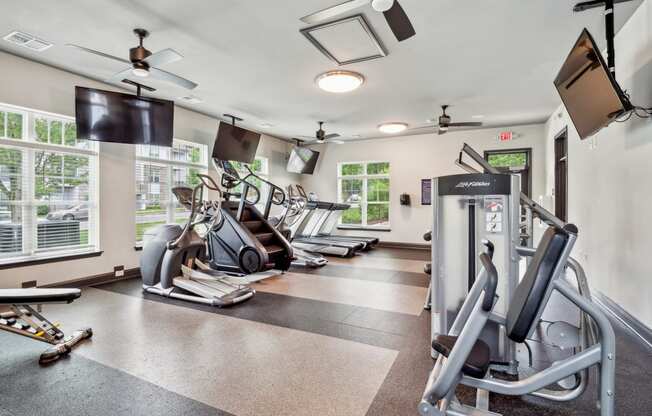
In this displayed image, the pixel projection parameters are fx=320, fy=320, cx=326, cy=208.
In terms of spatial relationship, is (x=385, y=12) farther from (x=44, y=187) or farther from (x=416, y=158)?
(x=416, y=158)

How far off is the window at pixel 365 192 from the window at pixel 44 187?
20.9 feet

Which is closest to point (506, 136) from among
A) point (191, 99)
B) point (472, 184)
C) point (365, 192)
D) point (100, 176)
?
point (365, 192)

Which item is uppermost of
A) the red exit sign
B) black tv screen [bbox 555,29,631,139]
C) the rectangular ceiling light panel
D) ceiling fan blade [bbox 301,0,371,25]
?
the rectangular ceiling light panel

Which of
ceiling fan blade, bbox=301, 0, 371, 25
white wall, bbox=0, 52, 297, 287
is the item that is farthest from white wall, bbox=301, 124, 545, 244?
ceiling fan blade, bbox=301, 0, 371, 25

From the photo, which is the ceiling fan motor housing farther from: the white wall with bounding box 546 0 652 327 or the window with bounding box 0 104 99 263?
the white wall with bounding box 546 0 652 327

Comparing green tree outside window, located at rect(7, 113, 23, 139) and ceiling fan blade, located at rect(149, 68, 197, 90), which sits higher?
ceiling fan blade, located at rect(149, 68, 197, 90)

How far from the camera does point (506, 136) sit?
303 inches

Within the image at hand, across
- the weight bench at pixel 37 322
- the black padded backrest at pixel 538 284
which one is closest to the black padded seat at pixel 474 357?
the black padded backrest at pixel 538 284

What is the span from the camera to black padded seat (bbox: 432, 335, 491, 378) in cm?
153

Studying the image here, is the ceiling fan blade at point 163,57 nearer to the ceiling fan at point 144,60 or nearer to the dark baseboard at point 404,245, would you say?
the ceiling fan at point 144,60

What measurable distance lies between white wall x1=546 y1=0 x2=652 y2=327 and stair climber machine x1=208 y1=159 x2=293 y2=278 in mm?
3920

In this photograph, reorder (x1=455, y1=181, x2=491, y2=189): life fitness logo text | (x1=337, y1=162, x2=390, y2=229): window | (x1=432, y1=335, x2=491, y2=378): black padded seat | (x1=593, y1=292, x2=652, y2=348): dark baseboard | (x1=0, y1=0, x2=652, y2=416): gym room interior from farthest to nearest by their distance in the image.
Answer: (x1=337, y1=162, x2=390, y2=229): window < (x1=593, y1=292, x2=652, y2=348): dark baseboard < (x1=455, y1=181, x2=491, y2=189): life fitness logo text < (x1=0, y1=0, x2=652, y2=416): gym room interior < (x1=432, y1=335, x2=491, y2=378): black padded seat

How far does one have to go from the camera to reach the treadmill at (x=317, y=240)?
7.28m

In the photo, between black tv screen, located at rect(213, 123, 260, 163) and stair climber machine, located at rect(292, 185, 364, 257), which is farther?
stair climber machine, located at rect(292, 185, 364, 257)
